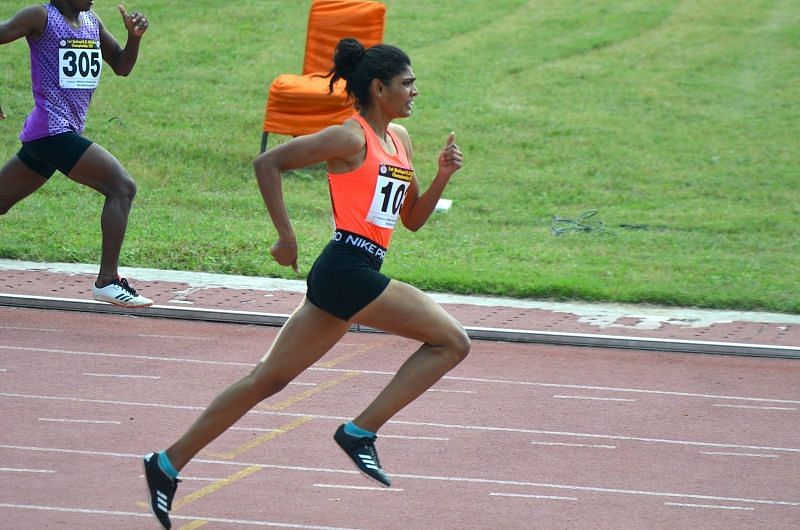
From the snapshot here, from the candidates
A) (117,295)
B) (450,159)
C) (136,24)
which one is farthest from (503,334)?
(450,159)

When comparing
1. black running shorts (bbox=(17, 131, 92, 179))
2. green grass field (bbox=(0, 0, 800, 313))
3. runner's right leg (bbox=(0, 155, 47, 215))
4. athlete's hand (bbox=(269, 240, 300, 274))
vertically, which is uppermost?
athlete's hand (bbox=(269, 240, 300, 274))

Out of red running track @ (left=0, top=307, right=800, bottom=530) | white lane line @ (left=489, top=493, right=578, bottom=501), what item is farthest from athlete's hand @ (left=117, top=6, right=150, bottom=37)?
white lane line @ (left=489, top=493, right=578, bottom=501)

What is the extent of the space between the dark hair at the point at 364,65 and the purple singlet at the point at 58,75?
3.01 meters

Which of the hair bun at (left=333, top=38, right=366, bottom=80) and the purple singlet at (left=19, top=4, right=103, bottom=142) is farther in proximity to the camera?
the purple singlet at (left=19, top=4, right=103, bottom=142)

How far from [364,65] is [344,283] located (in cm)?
92

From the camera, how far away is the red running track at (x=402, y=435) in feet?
17.7

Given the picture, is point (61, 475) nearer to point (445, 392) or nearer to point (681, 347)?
point (445, 392)

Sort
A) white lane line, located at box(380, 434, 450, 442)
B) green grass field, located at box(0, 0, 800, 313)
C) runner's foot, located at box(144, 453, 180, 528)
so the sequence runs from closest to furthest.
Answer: runner's foot, located at box(144, 453, 180, 528)
white lane line, located at box(380, 434, 450, 442)
green grass field, located at box(0, 0, 800, 313)

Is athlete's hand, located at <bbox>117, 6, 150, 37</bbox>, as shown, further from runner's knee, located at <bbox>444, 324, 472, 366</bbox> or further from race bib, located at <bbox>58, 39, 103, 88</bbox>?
runner's knee, located at <bbox>444, 324, 472, 366</bbox>

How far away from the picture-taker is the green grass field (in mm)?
10609

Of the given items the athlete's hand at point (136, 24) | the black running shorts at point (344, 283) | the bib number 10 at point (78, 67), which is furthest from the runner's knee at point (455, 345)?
the bib number 10 at point (78, 67)

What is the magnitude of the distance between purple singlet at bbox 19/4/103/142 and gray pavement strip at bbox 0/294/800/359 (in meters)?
1.46

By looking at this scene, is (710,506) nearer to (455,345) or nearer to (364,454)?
(455,345)

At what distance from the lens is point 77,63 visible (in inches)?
308
